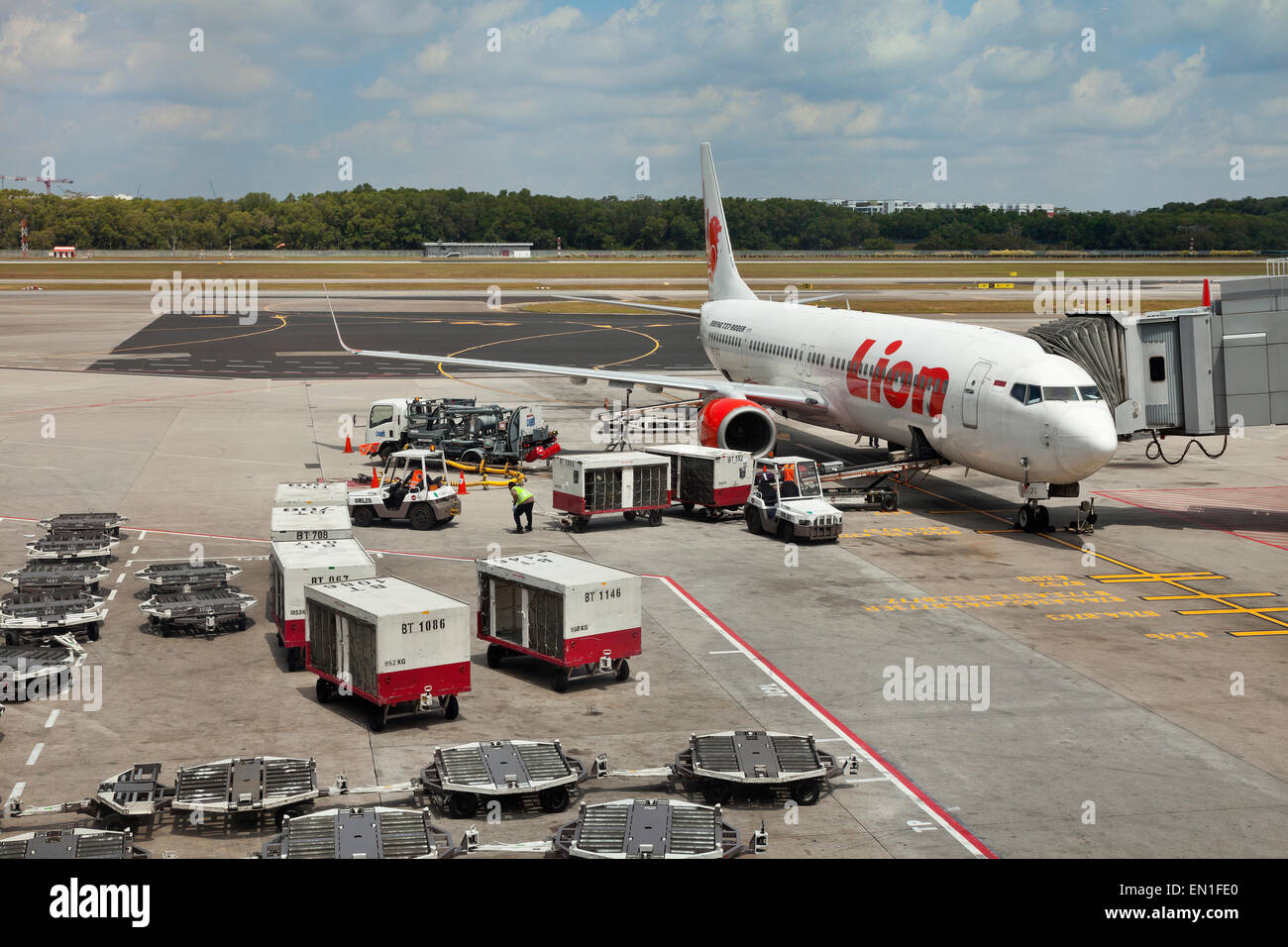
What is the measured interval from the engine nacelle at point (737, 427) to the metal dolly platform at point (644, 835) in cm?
2873

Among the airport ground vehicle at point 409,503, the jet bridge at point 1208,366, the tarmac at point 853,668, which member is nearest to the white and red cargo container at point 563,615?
the tarmac at point 853,668

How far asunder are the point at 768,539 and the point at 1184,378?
46.8 ft

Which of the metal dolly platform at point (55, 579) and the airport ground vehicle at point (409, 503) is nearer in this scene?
the metal dolly platform at point (55, 579)

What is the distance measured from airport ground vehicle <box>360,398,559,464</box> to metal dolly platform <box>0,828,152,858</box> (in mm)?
34422

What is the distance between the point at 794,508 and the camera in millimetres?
37281

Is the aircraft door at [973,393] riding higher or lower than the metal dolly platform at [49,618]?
higher

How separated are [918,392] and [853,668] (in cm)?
1774

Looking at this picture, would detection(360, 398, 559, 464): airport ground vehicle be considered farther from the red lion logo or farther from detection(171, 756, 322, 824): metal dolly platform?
detection(171, 756, 322, 824): metal dolly platform

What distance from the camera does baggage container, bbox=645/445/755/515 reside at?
39.8 meters

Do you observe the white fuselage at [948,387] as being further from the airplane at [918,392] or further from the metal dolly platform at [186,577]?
the metal dolly platform at [186,577]

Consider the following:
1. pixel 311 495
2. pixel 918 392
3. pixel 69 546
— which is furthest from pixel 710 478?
pixel 69 546

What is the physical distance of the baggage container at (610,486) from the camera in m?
38.1

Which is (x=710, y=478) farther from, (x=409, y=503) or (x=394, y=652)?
(x=394, y=652)

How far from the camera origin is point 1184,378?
3903 cm
